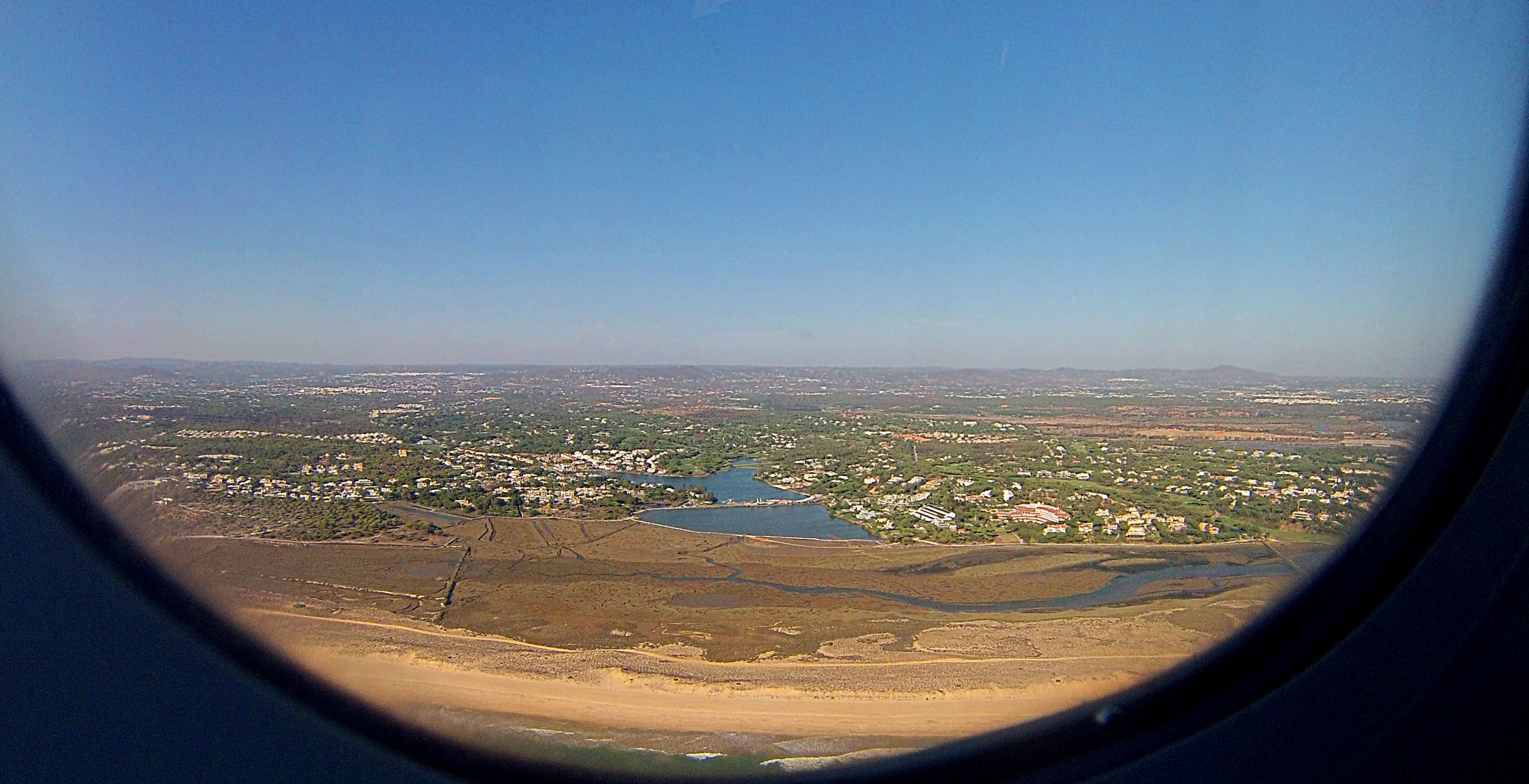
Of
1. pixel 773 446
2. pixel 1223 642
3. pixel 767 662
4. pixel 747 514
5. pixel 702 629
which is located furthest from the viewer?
pixel 773 446

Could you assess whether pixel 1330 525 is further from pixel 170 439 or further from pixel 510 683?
pixel 170 439

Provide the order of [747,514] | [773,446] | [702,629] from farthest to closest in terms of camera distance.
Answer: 1. [773,446]
2. [747,514]
3. [702,629]

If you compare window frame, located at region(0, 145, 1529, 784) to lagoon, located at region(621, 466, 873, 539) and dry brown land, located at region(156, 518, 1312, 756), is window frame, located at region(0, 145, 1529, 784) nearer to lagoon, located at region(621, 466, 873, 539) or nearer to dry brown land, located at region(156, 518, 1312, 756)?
dry brown land, located at region(156, 518, 1312, 756)

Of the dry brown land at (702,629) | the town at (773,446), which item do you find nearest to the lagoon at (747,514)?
the town at (773,446)

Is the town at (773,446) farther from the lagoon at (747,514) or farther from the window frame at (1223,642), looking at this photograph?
the window frame at (1223,642)

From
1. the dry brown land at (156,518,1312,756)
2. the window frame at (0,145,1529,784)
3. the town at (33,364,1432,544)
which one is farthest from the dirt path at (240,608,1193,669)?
the town at (33,364,1432,544)

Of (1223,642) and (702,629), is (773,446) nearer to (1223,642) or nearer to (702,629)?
(702,629)

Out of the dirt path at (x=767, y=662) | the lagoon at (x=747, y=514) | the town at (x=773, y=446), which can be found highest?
the town at (x=773, y=446)

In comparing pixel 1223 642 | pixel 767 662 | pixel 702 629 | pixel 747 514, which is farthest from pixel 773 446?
pixel 1223 642

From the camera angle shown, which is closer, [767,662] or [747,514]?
[767,662]
